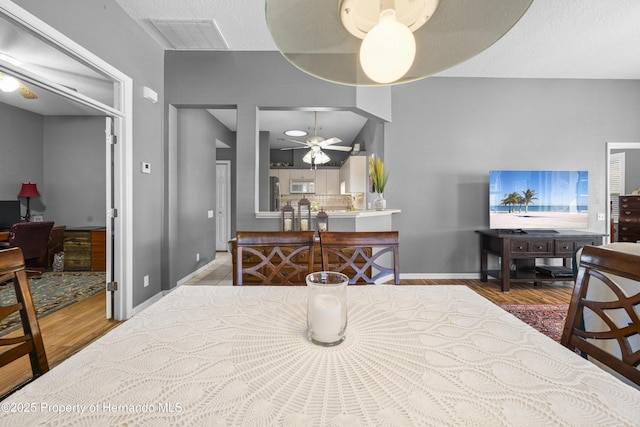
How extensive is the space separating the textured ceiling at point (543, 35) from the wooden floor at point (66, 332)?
9.59 ft

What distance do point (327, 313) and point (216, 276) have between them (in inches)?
158

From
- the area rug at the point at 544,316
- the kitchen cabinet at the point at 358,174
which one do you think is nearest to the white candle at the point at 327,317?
the area rug at the point at 544,316

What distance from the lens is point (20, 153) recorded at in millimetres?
4648

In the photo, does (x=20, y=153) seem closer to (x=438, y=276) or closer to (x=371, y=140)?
(x=371, y=140)

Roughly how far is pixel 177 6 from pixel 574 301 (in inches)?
137

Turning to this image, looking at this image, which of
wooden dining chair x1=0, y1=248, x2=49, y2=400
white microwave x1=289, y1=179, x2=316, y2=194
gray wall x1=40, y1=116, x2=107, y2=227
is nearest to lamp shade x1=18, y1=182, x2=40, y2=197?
gray wall x1=40, y1=116, x2=107, y2=227

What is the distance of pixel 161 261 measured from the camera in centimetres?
333

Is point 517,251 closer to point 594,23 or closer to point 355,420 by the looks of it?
point 594,23

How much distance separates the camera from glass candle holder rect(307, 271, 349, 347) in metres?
0.75

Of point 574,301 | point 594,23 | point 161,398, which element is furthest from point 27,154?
point 594,23

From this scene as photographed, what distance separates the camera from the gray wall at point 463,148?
405cm

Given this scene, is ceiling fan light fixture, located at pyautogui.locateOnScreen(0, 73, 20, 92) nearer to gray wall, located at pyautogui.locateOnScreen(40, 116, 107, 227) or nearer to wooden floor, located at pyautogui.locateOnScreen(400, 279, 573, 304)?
gray wall, located at pyautogui.locateOnScreen(40, 116, 107, 227)

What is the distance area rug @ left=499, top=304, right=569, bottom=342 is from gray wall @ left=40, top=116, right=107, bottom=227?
6283 millimetres

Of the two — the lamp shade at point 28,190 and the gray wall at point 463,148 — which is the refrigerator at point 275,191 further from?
the lamp shade at point 28,190
